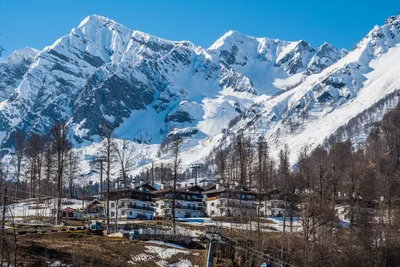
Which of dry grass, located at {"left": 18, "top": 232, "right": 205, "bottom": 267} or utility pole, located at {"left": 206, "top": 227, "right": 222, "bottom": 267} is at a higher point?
utility pole, located at {"left": 206, "top": 227, "right": 222, "bottom": 267}

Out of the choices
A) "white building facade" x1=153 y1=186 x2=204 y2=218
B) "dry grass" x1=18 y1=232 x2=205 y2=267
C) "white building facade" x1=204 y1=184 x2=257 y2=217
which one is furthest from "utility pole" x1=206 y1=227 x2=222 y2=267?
"white building facade" x1=153 y1=186 x2=204 y2=218

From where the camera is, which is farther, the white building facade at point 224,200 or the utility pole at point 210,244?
the white building facade at point 224,200

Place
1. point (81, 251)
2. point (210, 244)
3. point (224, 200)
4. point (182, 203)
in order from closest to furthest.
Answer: point (210, 244), point (81, 251), point (224, 200), point (182, 203)

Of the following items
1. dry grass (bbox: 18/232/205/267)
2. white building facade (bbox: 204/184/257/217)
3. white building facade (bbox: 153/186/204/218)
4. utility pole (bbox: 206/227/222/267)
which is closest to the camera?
utility pole (bbox: 206/227/222/267)

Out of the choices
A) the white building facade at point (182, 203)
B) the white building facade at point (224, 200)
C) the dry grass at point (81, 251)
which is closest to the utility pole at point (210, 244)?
the dry grass at point (81, 251)

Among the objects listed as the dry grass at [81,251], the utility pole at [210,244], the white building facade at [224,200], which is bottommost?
the dry grass at [81,251]

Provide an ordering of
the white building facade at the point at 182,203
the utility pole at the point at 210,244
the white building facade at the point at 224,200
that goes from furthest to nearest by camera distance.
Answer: the white building facade at the point at 182,203 < the white building facade at the point at 224,200 < the utility pole at the point at 210,244

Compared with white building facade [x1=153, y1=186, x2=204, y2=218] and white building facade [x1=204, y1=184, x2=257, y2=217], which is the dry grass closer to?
white building facade [x1=204, y1=184, x2=257, y2=217]

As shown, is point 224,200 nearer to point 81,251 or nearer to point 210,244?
point 81,251

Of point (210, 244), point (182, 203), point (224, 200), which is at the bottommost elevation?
point (210, 244)

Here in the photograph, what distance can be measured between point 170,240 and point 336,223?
23.9 m

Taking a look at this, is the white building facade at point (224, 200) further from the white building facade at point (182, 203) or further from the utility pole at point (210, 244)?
the utility pole at point (210, 244)

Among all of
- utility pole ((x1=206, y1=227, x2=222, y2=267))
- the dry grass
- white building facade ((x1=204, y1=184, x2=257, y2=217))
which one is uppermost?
white building facade ((x1=204, y1=184, x2=257, y2=217))

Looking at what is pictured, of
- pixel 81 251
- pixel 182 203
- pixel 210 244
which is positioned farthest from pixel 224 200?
pixel 210 244
